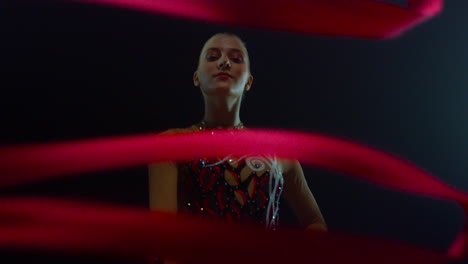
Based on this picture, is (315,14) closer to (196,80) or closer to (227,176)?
(196,80)

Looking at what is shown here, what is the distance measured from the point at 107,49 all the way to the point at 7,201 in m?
0.64

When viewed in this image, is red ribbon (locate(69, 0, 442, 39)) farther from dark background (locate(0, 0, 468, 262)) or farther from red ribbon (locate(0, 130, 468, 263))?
red ribbon (locate(0, 130, 468, 263))

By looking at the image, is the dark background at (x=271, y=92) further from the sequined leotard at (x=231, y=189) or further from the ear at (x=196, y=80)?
the sequined leotard at (x=231, y=189)

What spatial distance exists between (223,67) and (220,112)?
148mm

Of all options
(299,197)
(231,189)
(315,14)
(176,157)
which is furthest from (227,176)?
(315,14)

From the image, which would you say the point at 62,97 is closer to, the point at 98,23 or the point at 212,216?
the point at 98,23

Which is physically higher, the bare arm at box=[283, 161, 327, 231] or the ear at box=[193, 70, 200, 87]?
the ear at box=[193, 70, 200, 87]

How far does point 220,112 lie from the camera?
5.99ft

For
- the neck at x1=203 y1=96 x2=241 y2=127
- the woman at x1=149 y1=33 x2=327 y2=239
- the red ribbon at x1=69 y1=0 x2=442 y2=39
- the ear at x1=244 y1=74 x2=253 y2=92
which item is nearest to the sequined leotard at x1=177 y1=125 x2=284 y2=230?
the woman at x1=149 y1=33 x2=327 y2=239

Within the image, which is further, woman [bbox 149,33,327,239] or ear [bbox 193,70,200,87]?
ear [bbox 193,70,200,87]

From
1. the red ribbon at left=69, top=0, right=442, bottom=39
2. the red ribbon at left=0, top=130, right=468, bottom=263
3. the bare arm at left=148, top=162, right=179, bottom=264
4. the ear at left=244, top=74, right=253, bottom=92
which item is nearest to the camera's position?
the red ribbon at left=0, top=130, right=468, bottom=263

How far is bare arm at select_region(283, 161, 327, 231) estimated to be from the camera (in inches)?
72.9

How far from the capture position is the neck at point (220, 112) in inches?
71.8

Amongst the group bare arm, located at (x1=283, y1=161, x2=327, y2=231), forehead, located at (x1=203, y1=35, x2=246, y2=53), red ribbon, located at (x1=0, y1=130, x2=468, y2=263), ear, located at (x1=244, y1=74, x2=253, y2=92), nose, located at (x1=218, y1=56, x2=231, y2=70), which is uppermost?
forehead, located at (x1=203, y1=35, x2=246, y2=53)
